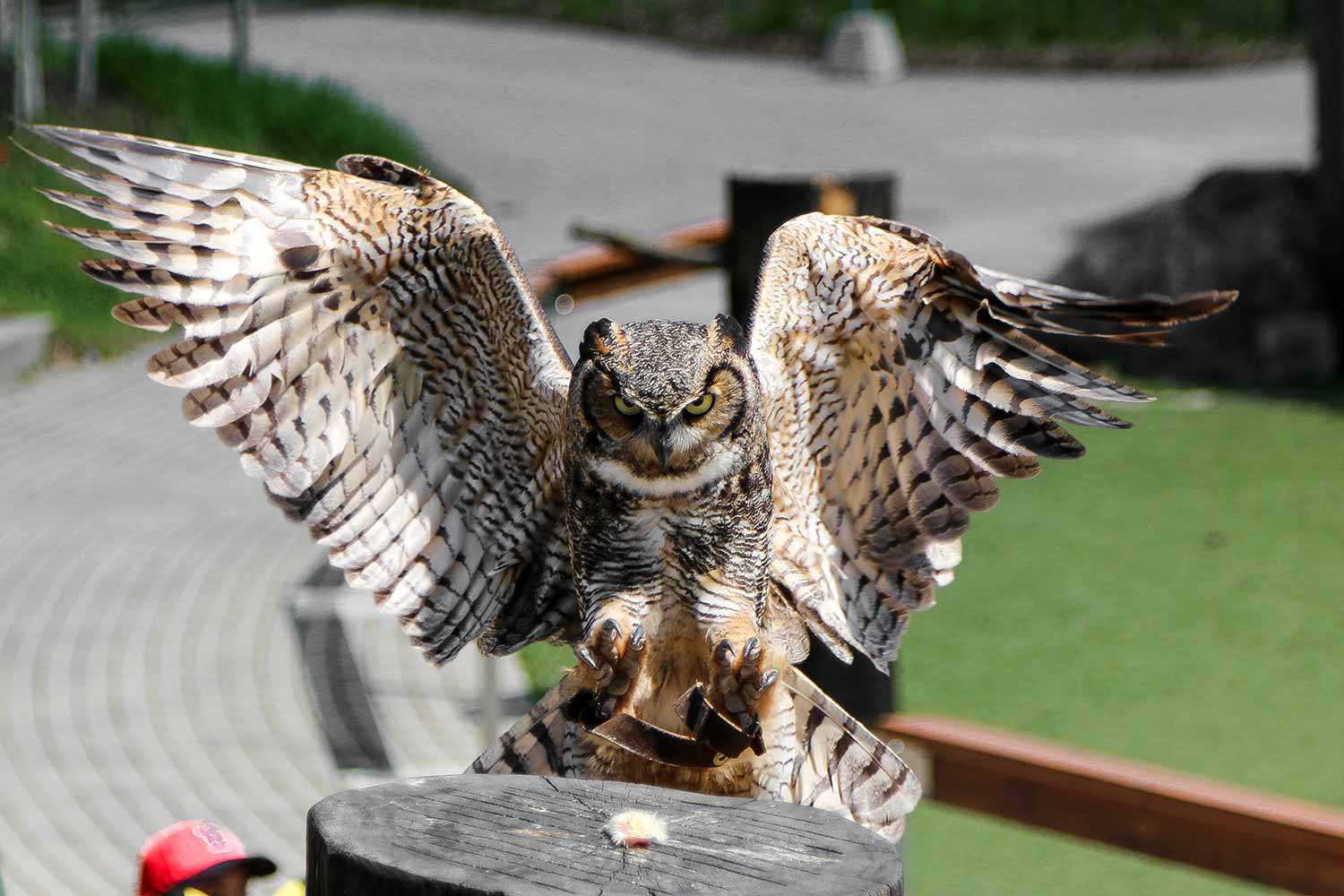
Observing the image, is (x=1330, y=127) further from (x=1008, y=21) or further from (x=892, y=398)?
(x=1008, y=21)

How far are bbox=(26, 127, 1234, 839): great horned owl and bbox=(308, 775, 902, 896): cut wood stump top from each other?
0.38 m

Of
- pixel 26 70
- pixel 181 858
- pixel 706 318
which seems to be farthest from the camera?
pixel 26 70

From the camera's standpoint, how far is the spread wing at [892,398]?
2.54 metres

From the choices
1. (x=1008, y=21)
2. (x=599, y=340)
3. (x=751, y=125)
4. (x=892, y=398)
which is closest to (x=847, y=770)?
(x=892, y=398)

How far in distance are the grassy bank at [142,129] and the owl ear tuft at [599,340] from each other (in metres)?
7.79

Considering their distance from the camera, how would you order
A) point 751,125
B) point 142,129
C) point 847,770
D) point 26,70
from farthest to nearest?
point 751,125, point 142,129, point 26,70, point 847,770

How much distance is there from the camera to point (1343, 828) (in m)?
2.94

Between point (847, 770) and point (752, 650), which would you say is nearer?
point (752, 650)

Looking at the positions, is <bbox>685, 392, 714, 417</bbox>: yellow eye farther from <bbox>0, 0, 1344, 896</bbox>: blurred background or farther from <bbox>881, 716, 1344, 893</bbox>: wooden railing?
<bbox>0, 0, 1344, 896</bbox>: blurred background

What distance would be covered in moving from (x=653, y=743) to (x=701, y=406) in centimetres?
45

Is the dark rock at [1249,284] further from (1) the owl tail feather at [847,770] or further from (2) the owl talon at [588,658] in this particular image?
(2) the owl talon at [588,658]

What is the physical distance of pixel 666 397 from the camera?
2.27 m

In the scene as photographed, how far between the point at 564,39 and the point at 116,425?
12.8 m

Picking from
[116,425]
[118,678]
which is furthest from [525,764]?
[116,425]
